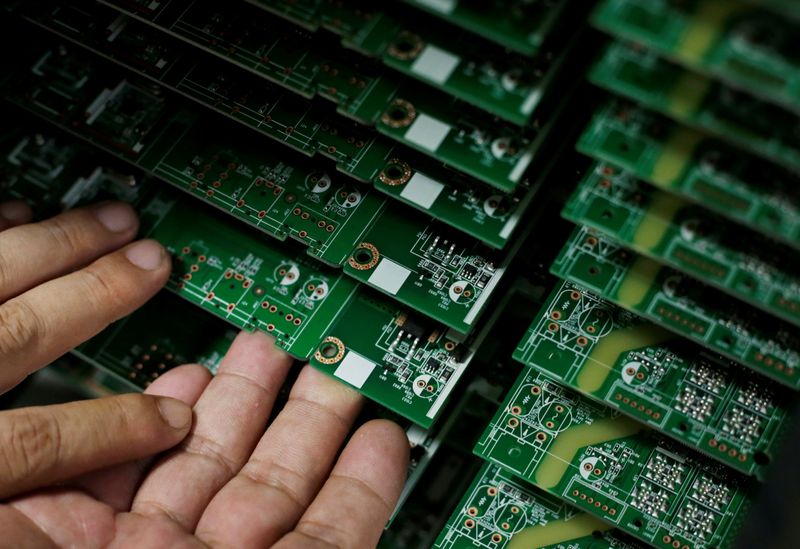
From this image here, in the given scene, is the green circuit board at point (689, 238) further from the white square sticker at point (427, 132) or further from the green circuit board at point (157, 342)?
the green circuit board at point (157, 342)

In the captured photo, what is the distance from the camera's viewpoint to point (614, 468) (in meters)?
7.16

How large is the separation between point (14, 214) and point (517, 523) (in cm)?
516

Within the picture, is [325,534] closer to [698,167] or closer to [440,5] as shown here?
[698,167]

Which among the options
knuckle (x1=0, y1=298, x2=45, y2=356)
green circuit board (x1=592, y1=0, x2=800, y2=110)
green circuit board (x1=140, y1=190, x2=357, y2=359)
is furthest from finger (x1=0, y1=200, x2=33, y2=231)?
green circuit board (x1=592, y1=0, x2=800, y2=110)

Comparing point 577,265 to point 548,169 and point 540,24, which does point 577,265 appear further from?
point 540,24

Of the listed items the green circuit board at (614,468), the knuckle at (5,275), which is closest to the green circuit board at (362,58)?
the knuckle at (5,275)

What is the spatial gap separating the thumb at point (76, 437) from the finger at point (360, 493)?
1327mm

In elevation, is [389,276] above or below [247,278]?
above

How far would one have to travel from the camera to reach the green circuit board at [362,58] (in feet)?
20.6

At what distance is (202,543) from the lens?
6664 millimetres

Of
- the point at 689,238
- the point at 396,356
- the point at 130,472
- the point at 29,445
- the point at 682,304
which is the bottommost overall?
the point at 29,445

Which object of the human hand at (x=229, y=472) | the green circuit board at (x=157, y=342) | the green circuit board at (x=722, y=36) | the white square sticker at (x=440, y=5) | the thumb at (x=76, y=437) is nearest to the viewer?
the green circuit board at (x=722, y=36)

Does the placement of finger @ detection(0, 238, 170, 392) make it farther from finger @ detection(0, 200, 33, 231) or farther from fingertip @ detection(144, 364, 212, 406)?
finger @ detection(0, 200, 33, 231)

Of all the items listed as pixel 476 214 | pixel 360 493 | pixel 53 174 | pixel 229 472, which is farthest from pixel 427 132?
pixel 53 174
